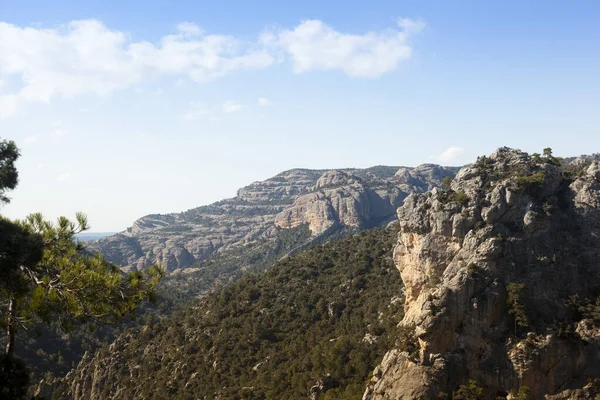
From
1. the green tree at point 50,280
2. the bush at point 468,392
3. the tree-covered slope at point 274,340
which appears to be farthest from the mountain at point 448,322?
the green tree at point 50,280

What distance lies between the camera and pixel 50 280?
11578 mm

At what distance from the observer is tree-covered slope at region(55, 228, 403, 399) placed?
45031mm

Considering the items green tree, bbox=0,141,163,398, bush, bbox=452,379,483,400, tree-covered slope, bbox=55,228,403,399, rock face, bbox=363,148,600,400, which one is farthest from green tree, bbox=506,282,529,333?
green tree, bbox=0,141,163,398

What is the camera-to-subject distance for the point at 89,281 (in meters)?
11.6

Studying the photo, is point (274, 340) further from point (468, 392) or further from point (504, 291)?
point (504, 291)

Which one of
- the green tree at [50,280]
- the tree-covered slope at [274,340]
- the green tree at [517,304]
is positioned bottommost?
the tree-covered slope at [274,340]

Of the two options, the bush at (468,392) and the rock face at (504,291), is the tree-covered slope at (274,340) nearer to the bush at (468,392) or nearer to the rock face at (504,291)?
the rock face at (504,291)

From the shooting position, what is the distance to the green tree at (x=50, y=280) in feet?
35.2

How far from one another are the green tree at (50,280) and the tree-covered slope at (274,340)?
104ft

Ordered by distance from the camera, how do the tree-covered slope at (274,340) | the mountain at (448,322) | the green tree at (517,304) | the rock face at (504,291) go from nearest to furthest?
the rock face at (504,291) → the mountain at (448,322) → the green tree at (517,304) → the tree-covered slope at (274,340)

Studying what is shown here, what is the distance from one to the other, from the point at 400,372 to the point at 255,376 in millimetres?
20847

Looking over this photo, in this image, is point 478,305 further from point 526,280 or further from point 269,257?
point 269,257

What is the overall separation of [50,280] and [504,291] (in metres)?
34.0

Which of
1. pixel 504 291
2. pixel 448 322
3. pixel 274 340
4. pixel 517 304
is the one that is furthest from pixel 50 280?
pixel 274 340
